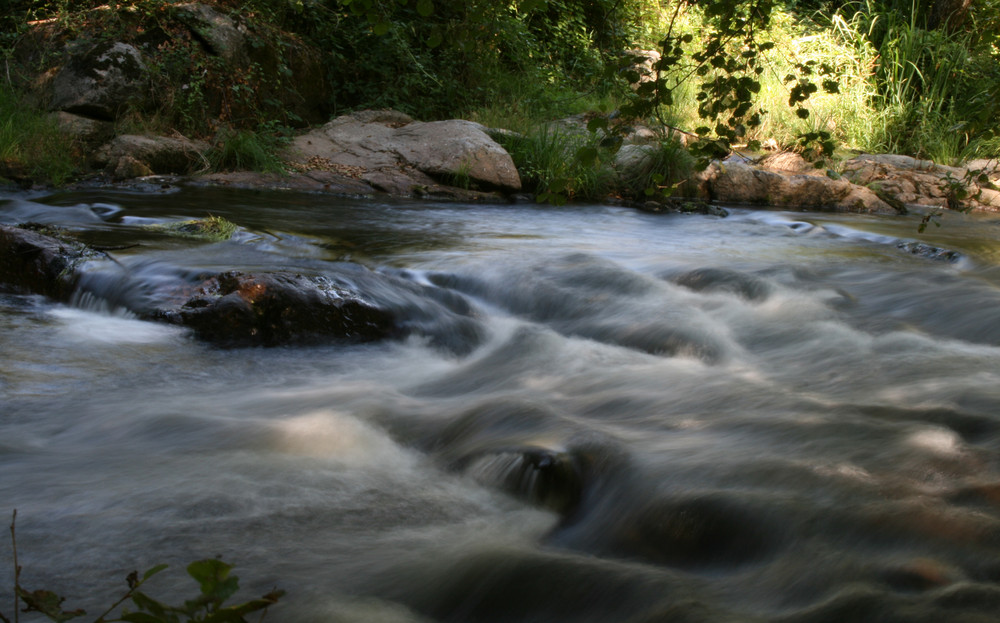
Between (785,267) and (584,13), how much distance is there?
1021 centimetres

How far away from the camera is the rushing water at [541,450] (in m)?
1.95

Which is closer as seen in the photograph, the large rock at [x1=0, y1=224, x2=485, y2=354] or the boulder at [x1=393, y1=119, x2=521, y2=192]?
the large rock at [x1=0, y1=224, x2=485, y2=354]

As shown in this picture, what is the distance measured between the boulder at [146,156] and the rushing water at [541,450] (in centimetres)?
312

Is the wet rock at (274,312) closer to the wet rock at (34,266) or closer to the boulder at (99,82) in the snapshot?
the wet rock at (34,266)

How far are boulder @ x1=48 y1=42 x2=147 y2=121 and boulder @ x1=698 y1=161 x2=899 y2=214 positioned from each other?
665 centimetres

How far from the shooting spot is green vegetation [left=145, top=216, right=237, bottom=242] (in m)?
5.83

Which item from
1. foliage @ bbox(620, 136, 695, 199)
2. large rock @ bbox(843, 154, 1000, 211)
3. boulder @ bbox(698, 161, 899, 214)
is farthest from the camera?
large rock @ bbox(843, 154, 1000, 211)

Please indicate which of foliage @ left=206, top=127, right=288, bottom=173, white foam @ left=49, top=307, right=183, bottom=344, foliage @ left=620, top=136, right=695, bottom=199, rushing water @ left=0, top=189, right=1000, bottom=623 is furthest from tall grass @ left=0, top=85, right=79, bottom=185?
foliage @ left=620, top=136, right=695, bottom=199

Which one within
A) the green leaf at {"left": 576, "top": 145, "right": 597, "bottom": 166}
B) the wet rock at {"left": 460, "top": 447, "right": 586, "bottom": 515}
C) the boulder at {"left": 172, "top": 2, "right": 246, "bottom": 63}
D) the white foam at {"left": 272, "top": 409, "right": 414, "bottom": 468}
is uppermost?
the boulder at {"left": 172, "top": 2, "right": 246, "bottom": 63}

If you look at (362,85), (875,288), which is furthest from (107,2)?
(875,288)

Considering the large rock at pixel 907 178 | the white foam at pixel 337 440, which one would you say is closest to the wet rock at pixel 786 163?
the large rock at pixel 907 178

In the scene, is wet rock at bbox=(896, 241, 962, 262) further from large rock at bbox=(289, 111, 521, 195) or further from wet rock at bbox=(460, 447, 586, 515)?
wet rock at bbox=(460, 447, 586, 515)

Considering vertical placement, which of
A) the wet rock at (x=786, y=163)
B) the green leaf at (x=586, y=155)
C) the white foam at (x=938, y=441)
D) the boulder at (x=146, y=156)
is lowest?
the white foam at (x=938, y=441)

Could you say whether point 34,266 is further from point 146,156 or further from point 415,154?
point 415,154
